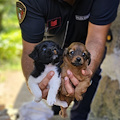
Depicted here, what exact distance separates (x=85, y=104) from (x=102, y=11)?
135cm

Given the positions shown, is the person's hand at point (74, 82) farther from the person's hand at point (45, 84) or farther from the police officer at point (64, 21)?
the police officer at point (64, 21)

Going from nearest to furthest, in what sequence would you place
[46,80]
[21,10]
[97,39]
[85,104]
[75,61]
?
[75,61]
[46,80]
[21,10]
[97,39]
[85,104]

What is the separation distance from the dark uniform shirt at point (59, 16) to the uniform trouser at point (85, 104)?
30.9 inches

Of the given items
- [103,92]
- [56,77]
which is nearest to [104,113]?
[103,92]

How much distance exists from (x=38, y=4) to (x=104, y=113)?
198 centimetres

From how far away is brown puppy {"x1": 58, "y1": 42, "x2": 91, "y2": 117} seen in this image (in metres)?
1.81

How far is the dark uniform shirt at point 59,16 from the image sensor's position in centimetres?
232

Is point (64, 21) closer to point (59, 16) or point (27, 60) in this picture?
point (59, 16)

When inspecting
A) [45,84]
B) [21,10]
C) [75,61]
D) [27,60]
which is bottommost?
[27,60]

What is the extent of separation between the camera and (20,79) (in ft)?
19.8

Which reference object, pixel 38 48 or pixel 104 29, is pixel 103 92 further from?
pixel 38 48

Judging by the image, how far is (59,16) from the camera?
2.41m

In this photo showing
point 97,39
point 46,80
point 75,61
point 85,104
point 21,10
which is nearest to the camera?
point 75,61

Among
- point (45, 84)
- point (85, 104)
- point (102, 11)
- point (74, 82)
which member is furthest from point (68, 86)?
point (85, 104)
